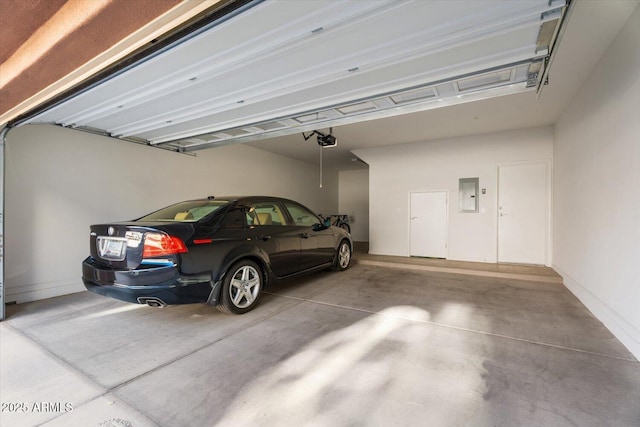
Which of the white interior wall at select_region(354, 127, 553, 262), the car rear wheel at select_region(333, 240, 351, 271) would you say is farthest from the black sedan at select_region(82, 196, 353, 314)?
the white interior wall at select_region(354, 127, 553, 262)

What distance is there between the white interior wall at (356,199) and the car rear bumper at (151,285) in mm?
7993

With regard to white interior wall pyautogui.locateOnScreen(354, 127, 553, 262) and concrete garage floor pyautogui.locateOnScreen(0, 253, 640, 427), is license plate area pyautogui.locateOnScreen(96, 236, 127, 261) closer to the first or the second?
concrete garage floor pyautogui.locateOnScreen(0, 253, 640, 427)

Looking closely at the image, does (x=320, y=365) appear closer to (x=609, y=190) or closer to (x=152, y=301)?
(x=152, y=301)

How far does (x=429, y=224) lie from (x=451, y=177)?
1.19 metres

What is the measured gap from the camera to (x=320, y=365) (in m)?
1.97

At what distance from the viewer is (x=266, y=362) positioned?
2012 millimetres

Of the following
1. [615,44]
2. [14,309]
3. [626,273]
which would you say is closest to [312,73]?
[615,44]

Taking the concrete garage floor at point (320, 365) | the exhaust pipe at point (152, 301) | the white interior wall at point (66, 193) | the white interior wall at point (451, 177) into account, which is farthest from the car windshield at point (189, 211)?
the white interior wall at point (451, 177)

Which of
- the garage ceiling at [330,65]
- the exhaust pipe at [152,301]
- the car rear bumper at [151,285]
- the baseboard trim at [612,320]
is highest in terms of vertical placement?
the garage ceiling at [330,65]

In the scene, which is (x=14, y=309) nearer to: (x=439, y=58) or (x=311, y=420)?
(x=311, y=420)

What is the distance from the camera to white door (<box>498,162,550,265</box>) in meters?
5.29

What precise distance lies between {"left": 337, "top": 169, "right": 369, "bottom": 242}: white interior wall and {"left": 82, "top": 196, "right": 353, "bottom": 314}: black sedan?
6.44m

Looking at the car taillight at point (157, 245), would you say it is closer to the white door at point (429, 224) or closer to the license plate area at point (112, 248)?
the license plate area at point (112, 248)

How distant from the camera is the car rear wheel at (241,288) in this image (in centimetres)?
282
